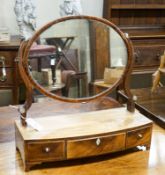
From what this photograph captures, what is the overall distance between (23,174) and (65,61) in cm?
37

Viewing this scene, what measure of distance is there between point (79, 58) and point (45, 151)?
0.34m

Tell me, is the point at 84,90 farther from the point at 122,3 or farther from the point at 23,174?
the point at 122,3

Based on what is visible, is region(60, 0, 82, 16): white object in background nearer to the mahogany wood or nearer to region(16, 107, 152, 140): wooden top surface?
the mahogany wood

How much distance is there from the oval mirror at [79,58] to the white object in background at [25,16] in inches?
52.9

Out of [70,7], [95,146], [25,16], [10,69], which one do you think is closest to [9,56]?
[10,69]

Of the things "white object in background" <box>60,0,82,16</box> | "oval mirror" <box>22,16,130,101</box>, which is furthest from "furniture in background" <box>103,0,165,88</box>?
"oval mirror" <box>22,16,130,101</box>

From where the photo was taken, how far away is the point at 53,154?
830 millimetres

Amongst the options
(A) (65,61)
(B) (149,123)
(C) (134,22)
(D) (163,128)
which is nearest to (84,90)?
(A) (65,61)

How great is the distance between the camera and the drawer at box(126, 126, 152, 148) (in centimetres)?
90

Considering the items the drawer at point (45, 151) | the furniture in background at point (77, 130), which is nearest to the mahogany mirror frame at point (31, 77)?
the furniture in background at point (77, 130)

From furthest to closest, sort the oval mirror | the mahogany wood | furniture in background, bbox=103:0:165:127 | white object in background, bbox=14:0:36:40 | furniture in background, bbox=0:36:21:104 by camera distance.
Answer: furniture in background, bbox=103:0:165:127
white object in background, bbox=14:0:36:40
furniture in background, bbox=0:36:21:104
the mahogany wood
the oval mirror

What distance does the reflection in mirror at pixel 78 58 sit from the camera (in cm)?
93

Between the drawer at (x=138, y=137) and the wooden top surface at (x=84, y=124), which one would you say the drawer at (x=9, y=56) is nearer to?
the wooden top surface at (x=84, y=124)

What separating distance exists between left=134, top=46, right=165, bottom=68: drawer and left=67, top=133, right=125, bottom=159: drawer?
5.38ft
